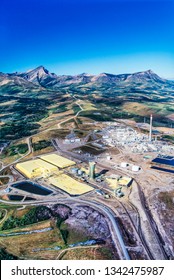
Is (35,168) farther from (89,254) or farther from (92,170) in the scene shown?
(89,254)

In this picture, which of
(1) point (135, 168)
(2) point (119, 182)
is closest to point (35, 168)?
(2) point (119, 182)

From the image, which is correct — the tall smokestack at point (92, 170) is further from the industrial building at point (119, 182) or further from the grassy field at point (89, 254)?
the grassy field at point (89, 254)

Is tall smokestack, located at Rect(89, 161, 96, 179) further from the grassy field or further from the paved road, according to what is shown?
the grassy field

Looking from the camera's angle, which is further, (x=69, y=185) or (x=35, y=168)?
(x=35, y=168)

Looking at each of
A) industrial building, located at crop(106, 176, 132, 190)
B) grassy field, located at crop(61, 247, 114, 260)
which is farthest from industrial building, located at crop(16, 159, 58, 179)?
grassy field, located at crop(61, 247, 114, 260)

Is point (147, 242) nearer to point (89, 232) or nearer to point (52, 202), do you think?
point (89, 232)

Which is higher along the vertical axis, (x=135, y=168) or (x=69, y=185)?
(x=135, y=168)

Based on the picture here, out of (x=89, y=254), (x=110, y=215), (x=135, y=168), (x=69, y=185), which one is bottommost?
(x=89, y=254)
